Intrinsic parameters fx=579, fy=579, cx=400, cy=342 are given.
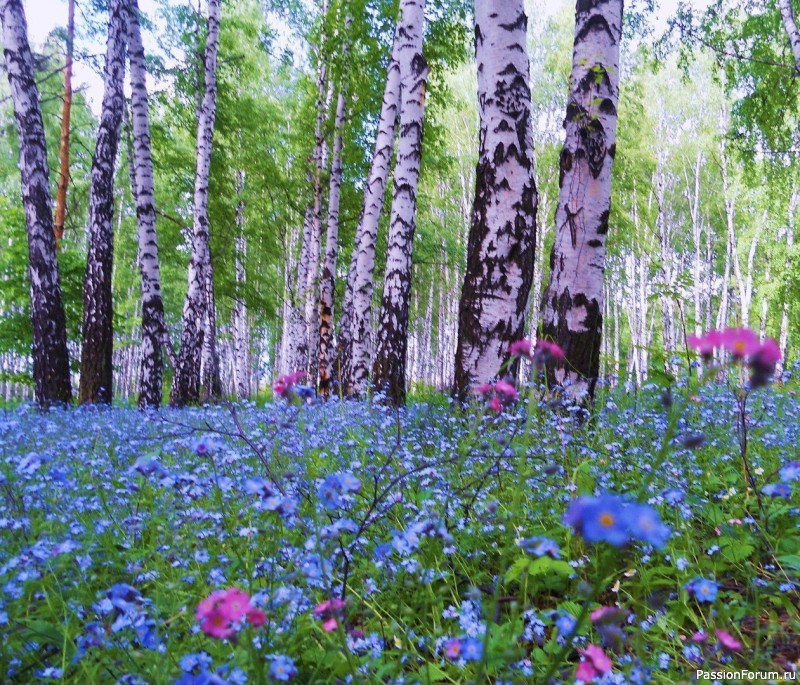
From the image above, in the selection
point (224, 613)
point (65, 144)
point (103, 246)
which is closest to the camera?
point (224, 613)

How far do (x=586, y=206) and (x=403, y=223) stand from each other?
10.6ft

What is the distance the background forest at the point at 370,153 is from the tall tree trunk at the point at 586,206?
459mm

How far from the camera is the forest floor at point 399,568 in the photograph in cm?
141

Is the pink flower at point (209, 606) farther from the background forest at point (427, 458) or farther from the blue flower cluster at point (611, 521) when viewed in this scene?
the blue flower cluster at point (611, 521)

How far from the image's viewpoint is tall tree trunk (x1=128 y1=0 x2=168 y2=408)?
903 centimetres

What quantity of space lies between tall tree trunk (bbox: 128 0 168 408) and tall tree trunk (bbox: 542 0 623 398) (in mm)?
6390

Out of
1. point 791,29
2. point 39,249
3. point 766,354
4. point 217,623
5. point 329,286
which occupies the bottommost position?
point 217,623

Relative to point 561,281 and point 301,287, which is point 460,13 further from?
point 561,281

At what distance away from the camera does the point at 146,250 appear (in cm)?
922

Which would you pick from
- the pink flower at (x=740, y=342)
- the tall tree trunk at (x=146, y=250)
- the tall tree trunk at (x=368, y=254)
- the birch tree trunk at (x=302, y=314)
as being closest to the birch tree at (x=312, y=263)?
the birch tree trunk at (x=302, y=314)

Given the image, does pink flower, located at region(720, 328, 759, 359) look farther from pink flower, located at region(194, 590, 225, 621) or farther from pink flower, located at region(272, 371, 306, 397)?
pink flower, located at region(272, 371, 306, 397)

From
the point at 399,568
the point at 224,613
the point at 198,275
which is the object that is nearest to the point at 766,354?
the point at 224,613

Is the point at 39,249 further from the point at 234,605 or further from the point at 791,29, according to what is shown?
the point at 791,29

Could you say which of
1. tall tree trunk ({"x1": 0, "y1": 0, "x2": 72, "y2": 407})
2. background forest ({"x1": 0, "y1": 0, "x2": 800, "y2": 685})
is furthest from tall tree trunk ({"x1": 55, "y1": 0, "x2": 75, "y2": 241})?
tall tree trunk ({"x1": 0, "y1": 0, "x2": 72, "y2": 407})
